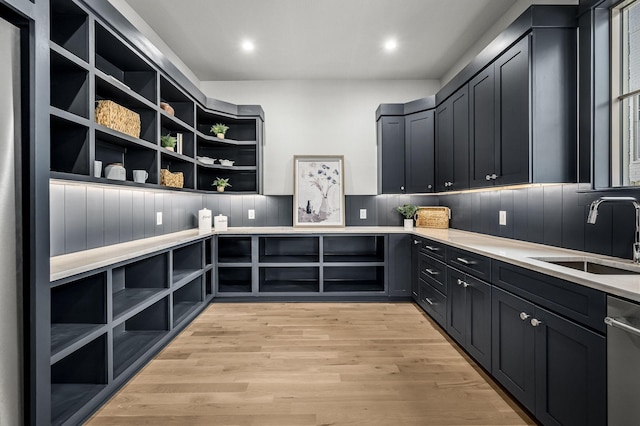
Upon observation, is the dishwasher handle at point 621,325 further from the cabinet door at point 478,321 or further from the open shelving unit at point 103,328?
the open shelving unit at point 103,328

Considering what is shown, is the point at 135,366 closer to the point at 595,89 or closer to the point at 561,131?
the point at 561,131

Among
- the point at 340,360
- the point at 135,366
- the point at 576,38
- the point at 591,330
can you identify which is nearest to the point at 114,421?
the point at 135,366

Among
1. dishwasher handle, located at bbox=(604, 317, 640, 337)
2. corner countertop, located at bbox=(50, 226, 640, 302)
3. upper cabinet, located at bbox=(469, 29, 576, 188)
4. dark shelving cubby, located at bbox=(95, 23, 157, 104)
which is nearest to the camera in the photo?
dishwasher handle, located at bbox=(604, 317, 640, 337)

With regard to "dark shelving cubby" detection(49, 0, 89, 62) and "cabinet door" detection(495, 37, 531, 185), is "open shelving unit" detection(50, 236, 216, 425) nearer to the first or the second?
"dark shelving cubby" detection(49, 0, 89, 62)

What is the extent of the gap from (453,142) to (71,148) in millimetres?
3230

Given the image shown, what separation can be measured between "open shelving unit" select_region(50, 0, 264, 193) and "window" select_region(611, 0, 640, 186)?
121 inches

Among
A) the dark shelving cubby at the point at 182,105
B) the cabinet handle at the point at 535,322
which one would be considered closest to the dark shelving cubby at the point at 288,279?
Result: the dark shelving cubby at the point at 182,105

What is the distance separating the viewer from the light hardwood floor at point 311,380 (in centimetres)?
177

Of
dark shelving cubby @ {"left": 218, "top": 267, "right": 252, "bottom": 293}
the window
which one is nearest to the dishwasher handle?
the window

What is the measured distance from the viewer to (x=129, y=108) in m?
2.68

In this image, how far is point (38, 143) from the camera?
1395mm

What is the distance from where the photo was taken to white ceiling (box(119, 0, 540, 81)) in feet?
9.12

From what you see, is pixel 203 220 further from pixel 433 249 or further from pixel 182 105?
pixel 433 249

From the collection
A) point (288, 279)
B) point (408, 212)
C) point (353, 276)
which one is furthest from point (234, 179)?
point (408, 212)
